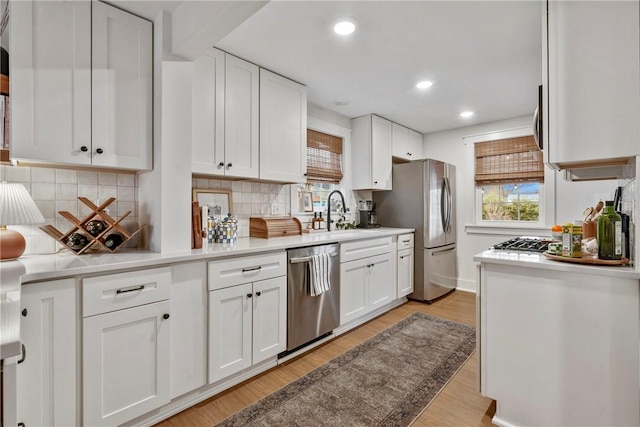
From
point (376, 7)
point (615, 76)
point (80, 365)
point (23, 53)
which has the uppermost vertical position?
point (376, 7)

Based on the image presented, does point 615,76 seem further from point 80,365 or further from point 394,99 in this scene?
point 80,365

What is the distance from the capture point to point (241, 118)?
253 cm

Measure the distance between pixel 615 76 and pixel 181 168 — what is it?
7.48ft

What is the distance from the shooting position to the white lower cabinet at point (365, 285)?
2928 mm

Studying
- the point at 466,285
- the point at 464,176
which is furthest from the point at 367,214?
the point at 466,285

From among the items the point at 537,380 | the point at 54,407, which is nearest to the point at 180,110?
the point at 54,407

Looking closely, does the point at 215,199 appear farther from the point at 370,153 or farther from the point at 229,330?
the point at 370,153

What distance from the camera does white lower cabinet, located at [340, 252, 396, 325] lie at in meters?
2.93

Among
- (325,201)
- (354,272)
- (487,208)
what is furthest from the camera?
(487,208)

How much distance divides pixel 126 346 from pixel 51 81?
1.45 m

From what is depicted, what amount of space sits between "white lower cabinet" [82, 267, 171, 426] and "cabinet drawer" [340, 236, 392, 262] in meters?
1.61

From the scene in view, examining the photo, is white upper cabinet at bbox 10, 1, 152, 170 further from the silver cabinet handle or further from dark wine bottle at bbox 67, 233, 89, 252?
the silver cabinet handle

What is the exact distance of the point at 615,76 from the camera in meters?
1.34

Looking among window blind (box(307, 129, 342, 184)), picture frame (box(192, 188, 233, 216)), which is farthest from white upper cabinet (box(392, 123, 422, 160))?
picture frame (box(192, 188, 233, 216))
